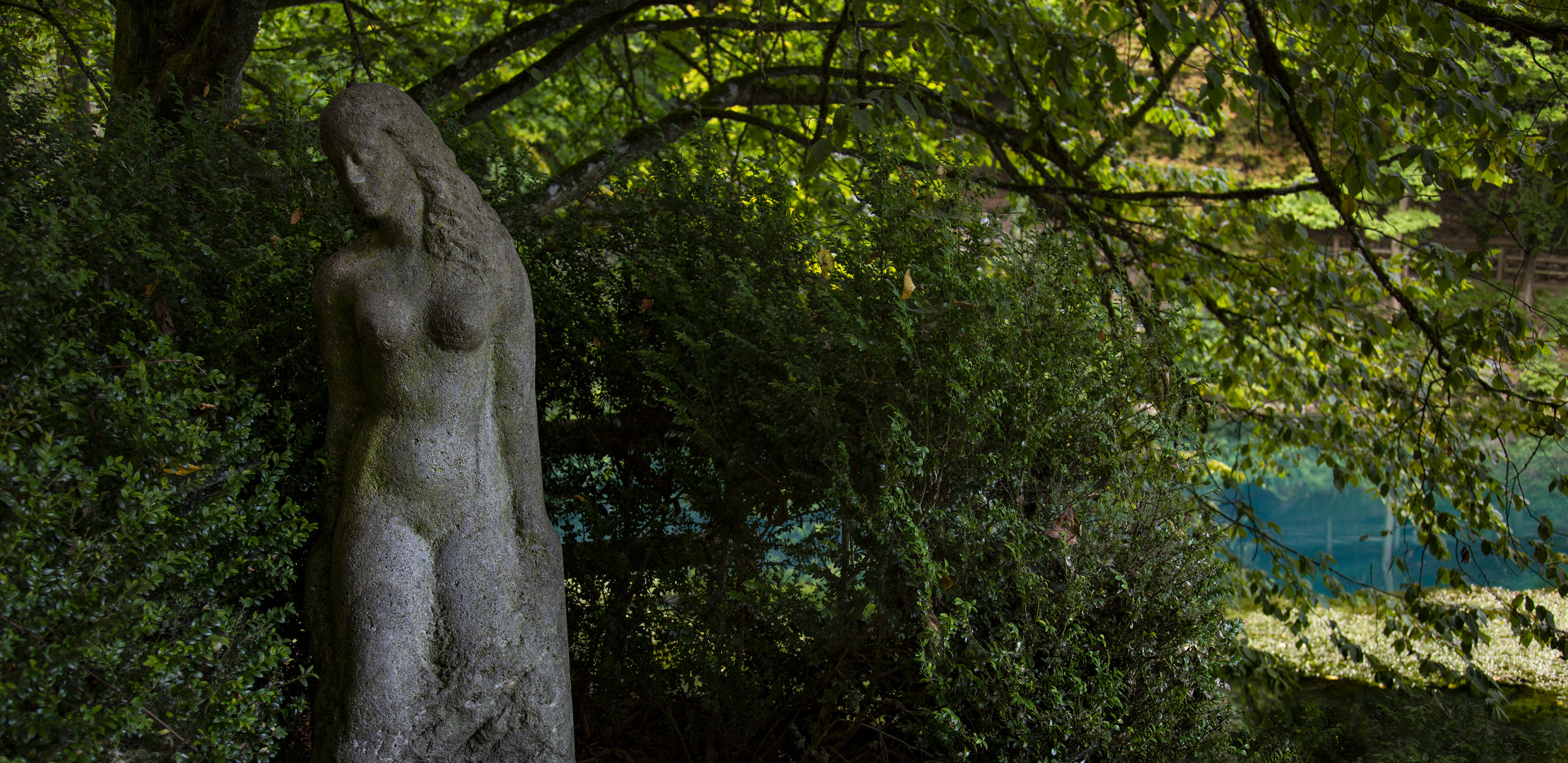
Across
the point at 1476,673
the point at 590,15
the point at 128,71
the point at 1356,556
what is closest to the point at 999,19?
the point at 590,15

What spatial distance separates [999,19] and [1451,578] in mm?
3409

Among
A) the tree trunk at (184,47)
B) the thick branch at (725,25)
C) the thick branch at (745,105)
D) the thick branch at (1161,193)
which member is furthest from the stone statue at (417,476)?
the thick branch at (725,25)

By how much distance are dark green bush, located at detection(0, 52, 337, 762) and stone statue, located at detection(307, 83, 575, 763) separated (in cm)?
21

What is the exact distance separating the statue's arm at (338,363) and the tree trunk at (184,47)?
2.52 m

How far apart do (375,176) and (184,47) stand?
3168 millimetres

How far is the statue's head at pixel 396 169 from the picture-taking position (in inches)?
95.7

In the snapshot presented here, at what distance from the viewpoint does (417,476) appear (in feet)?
7.99

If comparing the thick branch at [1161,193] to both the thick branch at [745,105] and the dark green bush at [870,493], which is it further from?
the dark green bush at [870,493]

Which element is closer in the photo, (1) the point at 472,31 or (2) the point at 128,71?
(2) the point at 128,71

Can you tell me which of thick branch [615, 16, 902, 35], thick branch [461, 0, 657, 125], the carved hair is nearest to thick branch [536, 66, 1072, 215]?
thick branch [615, 16, 902, 35]

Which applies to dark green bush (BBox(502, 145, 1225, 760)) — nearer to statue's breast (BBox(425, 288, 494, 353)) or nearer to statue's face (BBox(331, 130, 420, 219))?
statue's breast (BBox(425, 288, 494, 353))

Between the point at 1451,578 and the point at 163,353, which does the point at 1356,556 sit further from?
the point at 163,353

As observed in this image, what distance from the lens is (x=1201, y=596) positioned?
10.3 ft

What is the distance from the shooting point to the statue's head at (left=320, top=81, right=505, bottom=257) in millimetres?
2430
